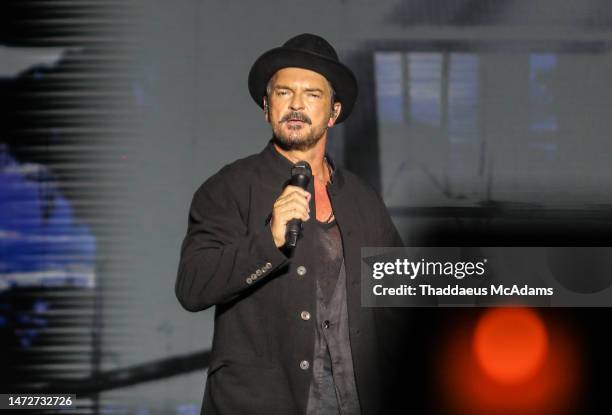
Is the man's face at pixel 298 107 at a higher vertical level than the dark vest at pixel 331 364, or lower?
higher

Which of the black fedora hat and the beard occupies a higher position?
the black fedora hat

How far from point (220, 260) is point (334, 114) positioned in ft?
2.46

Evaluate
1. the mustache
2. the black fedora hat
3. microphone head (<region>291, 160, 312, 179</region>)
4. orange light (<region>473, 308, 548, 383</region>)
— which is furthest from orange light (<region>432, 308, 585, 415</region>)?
microphone head (<region>291, 160, 312, 179</region>)

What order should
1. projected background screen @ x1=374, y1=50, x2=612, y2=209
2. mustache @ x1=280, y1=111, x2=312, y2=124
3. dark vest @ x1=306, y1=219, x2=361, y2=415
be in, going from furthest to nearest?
projected background screen @ x1=374, y1=50, x2=612, y2=209 → mustache @ x1=280, y1=111, x2=312, y2=124 → dark vest @ x1=306, y1=219, x2=361, y2=415

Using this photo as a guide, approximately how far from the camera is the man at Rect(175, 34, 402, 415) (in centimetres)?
209

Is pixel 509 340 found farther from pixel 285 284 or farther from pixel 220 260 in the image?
pixel 220 260

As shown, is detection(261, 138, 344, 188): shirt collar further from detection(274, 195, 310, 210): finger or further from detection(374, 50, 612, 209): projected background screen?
detection(374, 50, 612, 209): projected background screen

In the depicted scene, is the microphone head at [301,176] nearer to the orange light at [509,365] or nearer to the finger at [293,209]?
the finger at [293,209]

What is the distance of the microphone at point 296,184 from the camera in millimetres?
1938

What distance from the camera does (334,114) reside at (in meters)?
2.57

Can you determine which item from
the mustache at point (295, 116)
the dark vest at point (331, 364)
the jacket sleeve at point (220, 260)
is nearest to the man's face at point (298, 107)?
the mustache at point (295, 116)

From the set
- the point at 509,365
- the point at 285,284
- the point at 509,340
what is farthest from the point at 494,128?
the point at 285,284

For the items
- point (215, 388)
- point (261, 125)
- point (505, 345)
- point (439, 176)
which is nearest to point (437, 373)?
point (505, 345)

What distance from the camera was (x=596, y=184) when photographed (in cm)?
394
